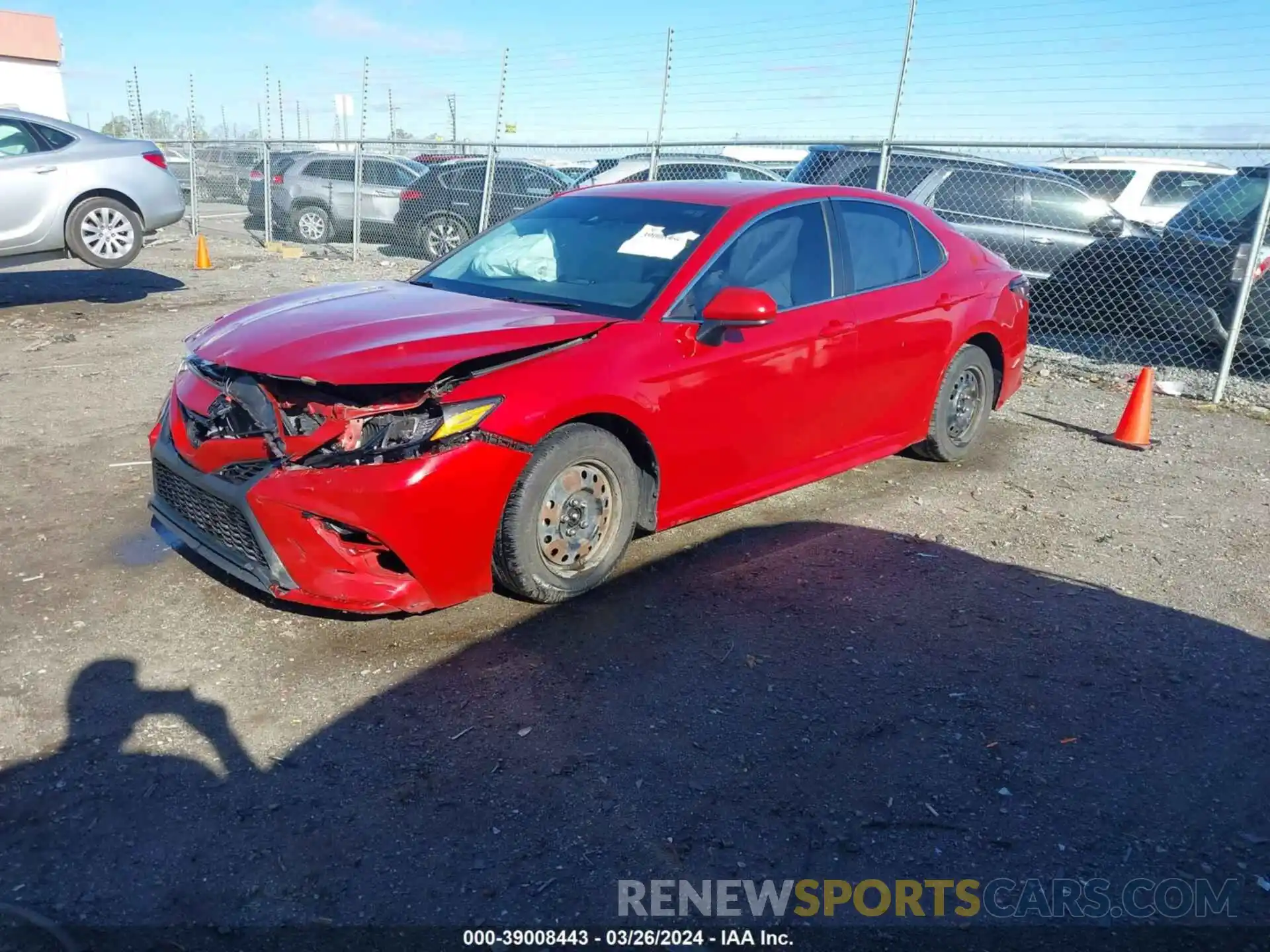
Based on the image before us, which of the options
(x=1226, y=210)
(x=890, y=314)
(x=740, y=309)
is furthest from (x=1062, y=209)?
(x=740, y=309)

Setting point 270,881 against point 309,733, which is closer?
point 270,881

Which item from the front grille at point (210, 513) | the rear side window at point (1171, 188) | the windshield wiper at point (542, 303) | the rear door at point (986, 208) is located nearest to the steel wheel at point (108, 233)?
the front grille at point (210, 513)

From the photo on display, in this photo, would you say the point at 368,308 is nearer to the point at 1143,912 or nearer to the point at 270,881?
the point at 270,881

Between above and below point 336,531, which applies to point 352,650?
below

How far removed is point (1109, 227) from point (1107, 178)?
1.92m

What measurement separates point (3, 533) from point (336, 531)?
2.14 meters

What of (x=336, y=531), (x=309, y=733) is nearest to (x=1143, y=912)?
(x=309, y=733)

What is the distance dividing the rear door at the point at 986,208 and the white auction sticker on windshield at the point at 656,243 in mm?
6426

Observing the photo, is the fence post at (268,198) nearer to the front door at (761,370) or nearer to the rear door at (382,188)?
the rear door at (382,188)

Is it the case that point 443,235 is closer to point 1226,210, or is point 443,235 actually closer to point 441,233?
point 441,233

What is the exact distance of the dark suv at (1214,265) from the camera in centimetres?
841

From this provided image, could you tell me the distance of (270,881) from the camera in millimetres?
2607

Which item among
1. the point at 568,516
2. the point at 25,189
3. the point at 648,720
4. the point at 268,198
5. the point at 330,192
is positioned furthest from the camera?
the point at 330,192

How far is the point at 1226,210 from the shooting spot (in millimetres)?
8688
